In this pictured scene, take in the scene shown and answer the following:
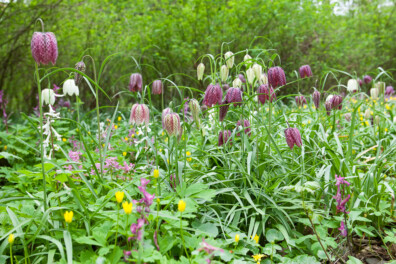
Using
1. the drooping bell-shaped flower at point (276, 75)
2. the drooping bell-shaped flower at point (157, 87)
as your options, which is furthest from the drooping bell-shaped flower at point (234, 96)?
the drooping bell-shaped flower at point (157, 87)

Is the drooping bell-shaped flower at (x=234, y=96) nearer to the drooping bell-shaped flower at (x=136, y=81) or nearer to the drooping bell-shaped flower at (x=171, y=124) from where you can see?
the drooping bell-shaped flower at (x=171, y=124)

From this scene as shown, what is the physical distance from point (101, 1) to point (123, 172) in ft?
19.3

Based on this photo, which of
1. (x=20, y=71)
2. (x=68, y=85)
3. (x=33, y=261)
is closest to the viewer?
(x=33, y=261)

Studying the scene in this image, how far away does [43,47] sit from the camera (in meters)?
1.44

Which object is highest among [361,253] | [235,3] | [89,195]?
[235,3]

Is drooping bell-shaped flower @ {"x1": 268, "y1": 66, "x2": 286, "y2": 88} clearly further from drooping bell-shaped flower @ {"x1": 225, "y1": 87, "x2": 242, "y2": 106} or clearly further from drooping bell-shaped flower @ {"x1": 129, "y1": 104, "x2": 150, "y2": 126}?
drooping bell-shaped flower @ {"x1": 129, "y1": 104, "x2": 150, "y2": 126}

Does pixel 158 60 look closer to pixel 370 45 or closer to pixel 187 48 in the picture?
pixel 187 48

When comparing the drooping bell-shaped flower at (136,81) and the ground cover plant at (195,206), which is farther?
the drooping bell-shaped flower at (136,81)

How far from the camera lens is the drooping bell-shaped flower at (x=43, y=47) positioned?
1.43m

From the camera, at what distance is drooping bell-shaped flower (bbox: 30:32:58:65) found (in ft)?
4.68

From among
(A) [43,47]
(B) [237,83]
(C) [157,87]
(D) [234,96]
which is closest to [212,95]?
(D) [234,96]

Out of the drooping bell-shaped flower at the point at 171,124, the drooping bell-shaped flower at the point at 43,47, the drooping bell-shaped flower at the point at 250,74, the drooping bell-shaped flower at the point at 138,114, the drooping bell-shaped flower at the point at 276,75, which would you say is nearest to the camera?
the drooping bell-shaped flower at the point at 43,47

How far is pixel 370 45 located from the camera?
9.48 m

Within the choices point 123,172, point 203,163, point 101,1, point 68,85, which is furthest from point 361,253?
point 101,1
